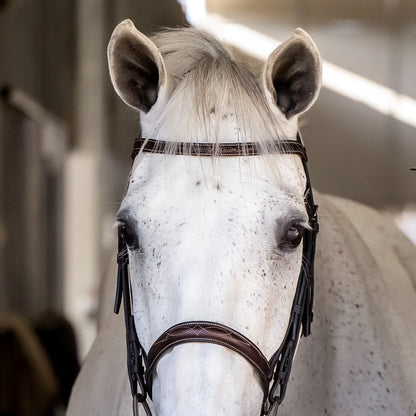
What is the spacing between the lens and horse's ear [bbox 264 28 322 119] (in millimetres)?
1940

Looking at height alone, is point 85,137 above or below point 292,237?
below

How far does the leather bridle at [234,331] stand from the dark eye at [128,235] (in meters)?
0.16

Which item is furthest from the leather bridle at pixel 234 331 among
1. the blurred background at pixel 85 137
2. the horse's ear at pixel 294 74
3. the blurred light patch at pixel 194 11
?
the blurred background at pixel 85 137

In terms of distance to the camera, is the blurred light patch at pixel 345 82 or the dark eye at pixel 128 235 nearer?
the dark eye at pixel 128 235

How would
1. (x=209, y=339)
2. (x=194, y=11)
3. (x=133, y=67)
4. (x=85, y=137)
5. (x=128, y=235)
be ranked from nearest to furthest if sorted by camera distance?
(x=209, y=339)
(x=128, y=235)
(x=133, y=67)
(x=194, y=11)
(x=85, y=137)

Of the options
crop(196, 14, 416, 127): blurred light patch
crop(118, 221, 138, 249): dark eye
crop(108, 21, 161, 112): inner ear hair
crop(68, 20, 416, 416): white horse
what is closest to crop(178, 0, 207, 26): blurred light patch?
crop(68, 20, 416, 416): white horse

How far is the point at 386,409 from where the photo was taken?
2.28 m

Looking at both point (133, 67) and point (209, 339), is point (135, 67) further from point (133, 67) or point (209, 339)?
point (209, 339)

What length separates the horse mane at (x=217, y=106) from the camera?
6.41ft

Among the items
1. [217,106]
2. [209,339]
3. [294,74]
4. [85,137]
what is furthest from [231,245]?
[85,137]

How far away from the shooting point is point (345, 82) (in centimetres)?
664

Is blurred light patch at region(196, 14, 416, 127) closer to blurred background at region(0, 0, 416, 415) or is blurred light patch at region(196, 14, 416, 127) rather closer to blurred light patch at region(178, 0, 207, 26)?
blurred background at region(0, 0, 416, 415)

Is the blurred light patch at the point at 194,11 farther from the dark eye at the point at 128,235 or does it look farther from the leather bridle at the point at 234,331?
the dark eye at the point at 128,235

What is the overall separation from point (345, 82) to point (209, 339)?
204 inches
